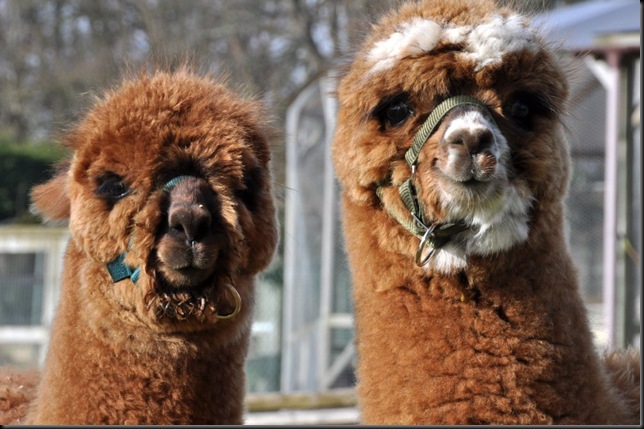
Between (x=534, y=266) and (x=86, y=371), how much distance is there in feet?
5.27

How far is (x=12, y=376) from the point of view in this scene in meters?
4.12

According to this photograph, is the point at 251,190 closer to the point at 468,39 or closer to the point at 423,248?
the point at 423,248

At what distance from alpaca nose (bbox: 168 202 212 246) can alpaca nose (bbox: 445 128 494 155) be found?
0.86m

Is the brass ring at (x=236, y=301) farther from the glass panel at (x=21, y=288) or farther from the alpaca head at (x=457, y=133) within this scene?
the glass panel at (x=21, y=288)

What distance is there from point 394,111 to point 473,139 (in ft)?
1.41

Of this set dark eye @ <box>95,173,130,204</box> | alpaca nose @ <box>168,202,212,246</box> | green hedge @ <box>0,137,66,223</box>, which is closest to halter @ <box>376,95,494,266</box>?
alpaca nose @ <box>168,202,212,246</box>

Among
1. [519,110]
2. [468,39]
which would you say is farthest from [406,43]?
[519,110]

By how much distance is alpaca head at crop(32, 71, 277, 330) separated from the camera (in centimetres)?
313

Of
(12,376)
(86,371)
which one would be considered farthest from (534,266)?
(12,376)

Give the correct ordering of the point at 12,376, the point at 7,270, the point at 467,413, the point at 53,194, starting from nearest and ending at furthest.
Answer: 1. the point at 467,413
2. the point at 53,194
3. the point at 12,376
4. the point at 7,270

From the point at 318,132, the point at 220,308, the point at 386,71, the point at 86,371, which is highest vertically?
the point at 318,132

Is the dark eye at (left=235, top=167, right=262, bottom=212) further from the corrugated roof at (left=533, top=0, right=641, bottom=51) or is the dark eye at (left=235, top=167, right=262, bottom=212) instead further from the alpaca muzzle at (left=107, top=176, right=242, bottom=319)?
the corrugated roof at (left=533, top=0, right=641, bottom=51)

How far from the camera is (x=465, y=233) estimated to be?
10.5 feet

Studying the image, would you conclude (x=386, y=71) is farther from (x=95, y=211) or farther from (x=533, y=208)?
(x=95, y=211)
